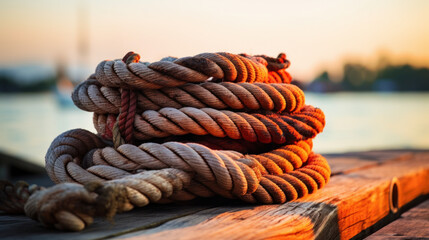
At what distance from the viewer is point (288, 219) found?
1.53 meters

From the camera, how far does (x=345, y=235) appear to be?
6.03ft

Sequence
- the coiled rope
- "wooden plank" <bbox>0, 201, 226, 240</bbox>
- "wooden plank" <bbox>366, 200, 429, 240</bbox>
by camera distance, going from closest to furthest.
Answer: "wooden plank" <bbox>0, 201, 226, 240</bbox>, the coiled rope, "wooden plank" <bbox>366, 200, 429, 240</bbox>

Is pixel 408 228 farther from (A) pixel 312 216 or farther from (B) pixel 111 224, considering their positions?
(B) pixel 111 224

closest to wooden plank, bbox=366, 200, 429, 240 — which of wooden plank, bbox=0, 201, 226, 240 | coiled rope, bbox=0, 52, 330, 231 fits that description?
coiled rope, bbox=0, 52, 330, 231

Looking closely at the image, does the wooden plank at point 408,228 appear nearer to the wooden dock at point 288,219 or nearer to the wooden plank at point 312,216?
the wooden dock at point 288,219

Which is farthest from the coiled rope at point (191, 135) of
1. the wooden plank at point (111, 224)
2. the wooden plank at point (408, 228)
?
the wooden plank at point (408, 228)

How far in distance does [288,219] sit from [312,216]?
13 centimetres

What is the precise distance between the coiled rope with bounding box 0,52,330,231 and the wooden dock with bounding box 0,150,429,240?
0.22ft

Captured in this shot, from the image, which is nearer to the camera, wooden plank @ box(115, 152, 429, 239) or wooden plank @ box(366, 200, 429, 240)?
wooden plank @ box(115, 152, 429, 239)

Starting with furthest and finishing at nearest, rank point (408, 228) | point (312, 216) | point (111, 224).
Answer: point (408, 228) < point (312, 216) < point (111, 224)

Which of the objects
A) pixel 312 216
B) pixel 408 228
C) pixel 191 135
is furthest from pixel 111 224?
pixel 408 228

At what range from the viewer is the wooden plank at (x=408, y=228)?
68.0 inches

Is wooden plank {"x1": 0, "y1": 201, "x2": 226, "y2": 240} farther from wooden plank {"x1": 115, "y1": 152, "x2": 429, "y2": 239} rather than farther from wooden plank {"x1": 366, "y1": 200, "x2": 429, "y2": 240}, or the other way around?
wooden plank {"x1": 366, "y1": 200, "x2": 429, "y2": 240}

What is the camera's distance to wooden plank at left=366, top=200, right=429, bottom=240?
173 centimetres
